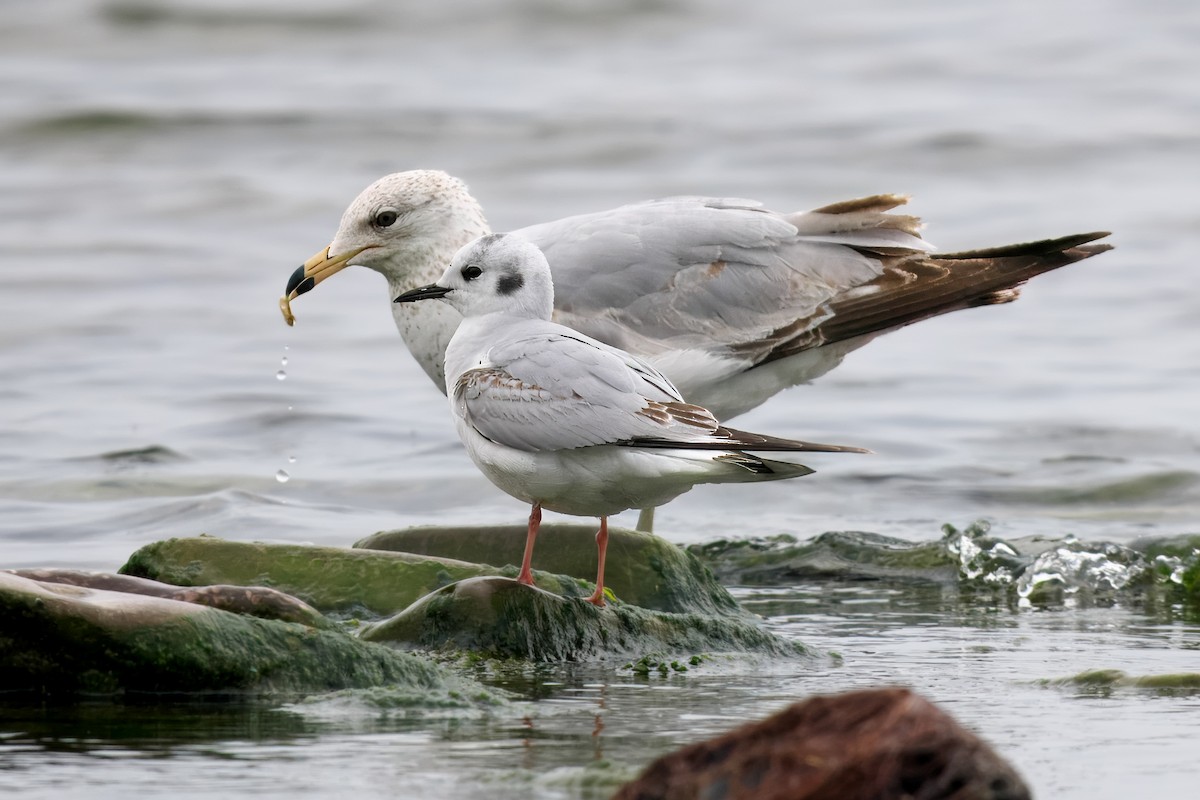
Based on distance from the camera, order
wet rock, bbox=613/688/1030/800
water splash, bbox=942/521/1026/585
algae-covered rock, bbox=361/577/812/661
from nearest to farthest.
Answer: wet rock, bbox=613/688/1030/800 → algae-covered rock, bbox=361/577/812/661 → water splash, bbox=942/521/1026/585

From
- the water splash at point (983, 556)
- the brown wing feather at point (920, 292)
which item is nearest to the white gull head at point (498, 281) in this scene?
the brown wing feather at point (920, 292)

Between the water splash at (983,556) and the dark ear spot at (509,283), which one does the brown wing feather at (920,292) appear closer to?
the water splash at (983,556)

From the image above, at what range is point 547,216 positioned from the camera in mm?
14500

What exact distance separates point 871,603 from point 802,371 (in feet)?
4.15

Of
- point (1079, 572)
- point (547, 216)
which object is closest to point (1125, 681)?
point (1079, 572)

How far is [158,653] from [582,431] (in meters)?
1.22

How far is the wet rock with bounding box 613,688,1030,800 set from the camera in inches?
114

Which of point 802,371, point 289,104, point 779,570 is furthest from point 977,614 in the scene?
point 289,104

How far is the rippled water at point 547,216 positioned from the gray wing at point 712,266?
1.10 metres

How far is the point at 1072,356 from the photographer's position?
1145 centimetres

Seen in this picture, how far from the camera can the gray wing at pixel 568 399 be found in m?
4.87

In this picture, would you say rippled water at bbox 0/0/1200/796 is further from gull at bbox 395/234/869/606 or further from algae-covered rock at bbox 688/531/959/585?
gull at bbox 395/234/869/606

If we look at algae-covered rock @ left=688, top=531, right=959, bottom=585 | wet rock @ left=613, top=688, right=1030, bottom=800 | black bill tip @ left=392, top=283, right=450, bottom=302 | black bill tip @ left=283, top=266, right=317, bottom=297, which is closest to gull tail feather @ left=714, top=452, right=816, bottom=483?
black bill tip @ left=392, top=283, right=450, bottom=302

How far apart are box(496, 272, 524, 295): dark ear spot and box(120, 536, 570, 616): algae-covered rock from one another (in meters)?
0.86
